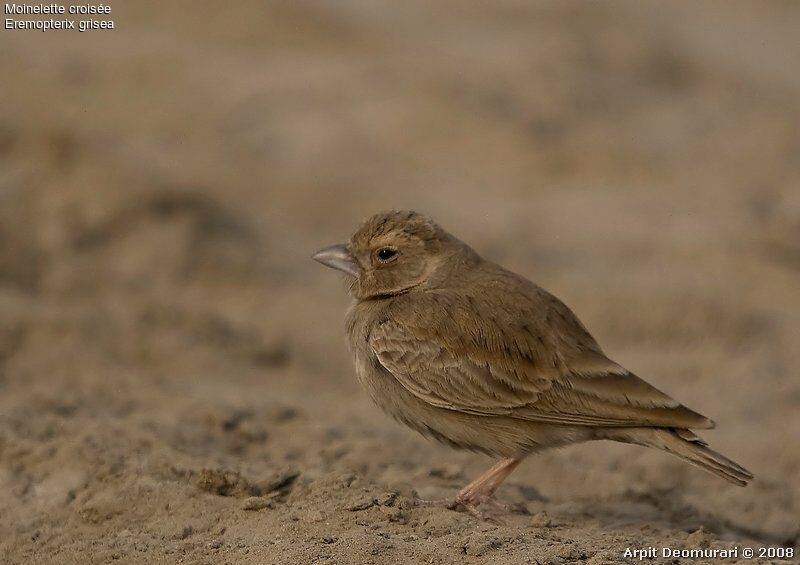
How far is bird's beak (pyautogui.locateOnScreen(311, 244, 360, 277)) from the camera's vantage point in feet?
20.8

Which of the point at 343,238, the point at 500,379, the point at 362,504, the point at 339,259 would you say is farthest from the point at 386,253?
the point at 343,238

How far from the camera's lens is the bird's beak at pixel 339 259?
20.8 ft

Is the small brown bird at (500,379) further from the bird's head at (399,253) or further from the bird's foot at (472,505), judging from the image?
the bird's head at (399,253)

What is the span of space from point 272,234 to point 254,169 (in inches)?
64.5

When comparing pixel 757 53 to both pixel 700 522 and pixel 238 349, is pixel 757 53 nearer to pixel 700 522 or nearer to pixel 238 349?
pixel 238 349

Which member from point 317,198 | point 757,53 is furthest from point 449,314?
point 757,53

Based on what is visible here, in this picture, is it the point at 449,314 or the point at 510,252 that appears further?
the point at 510,252

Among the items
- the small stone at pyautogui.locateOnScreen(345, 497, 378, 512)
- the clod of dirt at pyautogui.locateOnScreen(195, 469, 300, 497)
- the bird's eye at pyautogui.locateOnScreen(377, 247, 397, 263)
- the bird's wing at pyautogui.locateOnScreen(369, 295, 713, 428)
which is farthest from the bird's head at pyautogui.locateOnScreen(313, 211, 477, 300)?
the small stone at pyautogui.locateOnScreen(345, 497, 378, 512)

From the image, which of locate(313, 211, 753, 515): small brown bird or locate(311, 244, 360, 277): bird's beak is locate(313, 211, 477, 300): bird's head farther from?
locate(313, 211, 753, 515): small brown bird

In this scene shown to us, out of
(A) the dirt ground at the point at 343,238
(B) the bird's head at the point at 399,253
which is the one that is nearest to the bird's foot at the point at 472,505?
(A) the dirt ground at the point at 343,238

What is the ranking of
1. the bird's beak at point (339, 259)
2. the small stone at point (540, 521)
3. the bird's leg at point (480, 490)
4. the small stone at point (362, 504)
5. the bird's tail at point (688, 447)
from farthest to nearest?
the bird's beak at point (339, 259), the bird's leg at point (480, 490), the small stone at point (540, 521), the small stone at point (362, 504), the bird's tail at point (688, 447)

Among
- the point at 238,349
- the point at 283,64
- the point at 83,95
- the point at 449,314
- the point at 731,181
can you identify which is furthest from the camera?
the point at 283,64

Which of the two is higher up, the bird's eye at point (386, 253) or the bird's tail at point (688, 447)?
the bird's eye at point (386, 253)

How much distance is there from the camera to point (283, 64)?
586 inches
